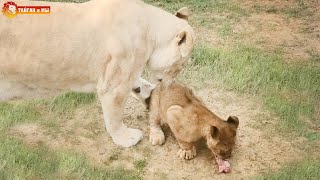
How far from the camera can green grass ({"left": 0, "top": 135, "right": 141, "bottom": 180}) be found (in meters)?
5.54

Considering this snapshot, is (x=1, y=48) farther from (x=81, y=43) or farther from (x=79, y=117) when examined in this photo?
(x=79, y=117)

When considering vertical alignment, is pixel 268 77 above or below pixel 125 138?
above

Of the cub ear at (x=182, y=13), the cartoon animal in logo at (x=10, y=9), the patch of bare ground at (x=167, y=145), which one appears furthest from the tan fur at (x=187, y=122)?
the cartoon animal in logo at (x=10, y=9)

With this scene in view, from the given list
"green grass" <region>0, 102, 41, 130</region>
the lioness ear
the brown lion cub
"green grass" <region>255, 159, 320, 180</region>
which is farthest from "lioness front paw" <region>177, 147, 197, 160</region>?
"green grass" <region>0, 102, 41, 130</region>

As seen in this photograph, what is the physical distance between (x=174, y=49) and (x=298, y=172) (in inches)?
75.8

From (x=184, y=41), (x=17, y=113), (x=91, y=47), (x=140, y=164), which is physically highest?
(x=184, y=41)

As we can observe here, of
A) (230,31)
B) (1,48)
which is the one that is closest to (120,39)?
(1,48)

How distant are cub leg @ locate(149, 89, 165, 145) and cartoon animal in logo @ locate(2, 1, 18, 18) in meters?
1.90

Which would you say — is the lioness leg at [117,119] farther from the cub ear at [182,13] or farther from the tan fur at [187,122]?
the cub ear at [182,13]

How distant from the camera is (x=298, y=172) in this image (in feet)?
18.5

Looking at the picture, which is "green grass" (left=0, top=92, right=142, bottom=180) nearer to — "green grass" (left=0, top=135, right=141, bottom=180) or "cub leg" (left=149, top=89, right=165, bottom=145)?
"green grass" (left=0, top=135, right=141, bottom=180)

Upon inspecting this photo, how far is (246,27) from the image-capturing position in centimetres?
881

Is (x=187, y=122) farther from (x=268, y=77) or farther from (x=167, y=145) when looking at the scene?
(x=268, y=77)

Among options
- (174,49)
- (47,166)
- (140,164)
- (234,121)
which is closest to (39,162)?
(47,166)
